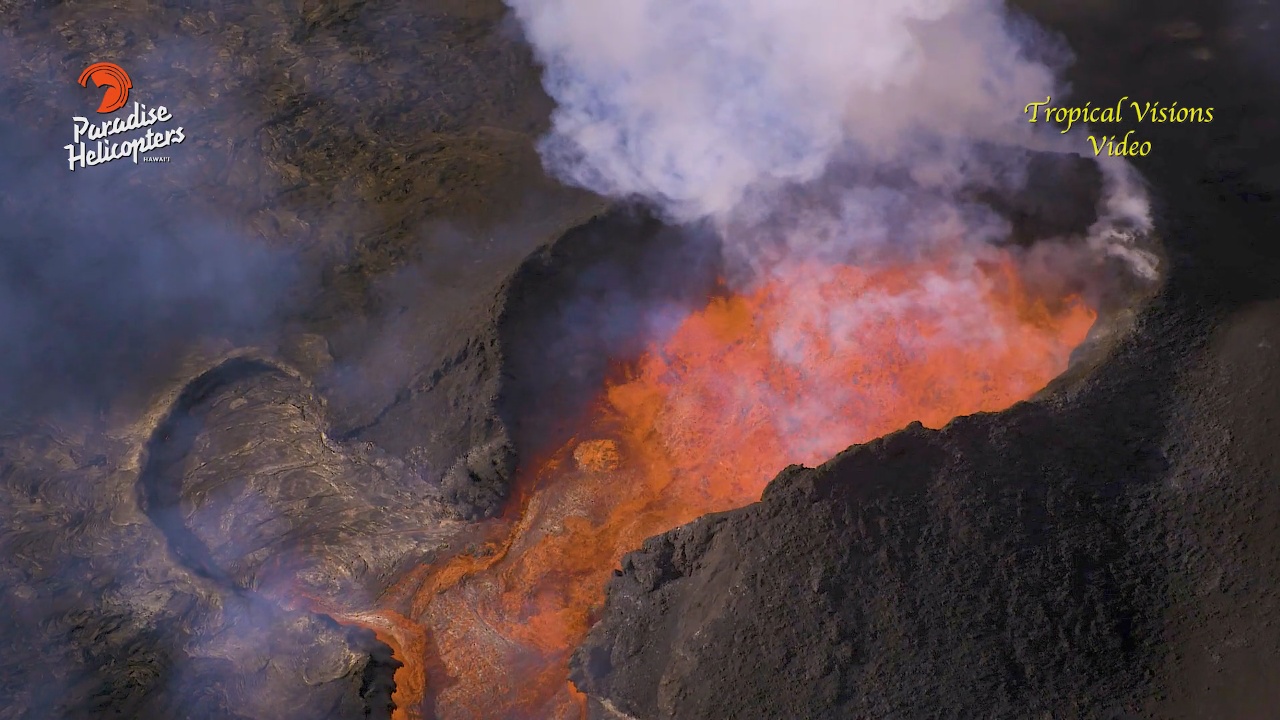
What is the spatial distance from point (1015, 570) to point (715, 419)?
5.56 metres

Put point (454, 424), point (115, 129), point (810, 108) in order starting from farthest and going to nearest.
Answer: point (115, 129)
point (810, 108)
point (454, 424)

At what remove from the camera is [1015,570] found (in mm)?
11688

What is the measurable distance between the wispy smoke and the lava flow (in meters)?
1.42

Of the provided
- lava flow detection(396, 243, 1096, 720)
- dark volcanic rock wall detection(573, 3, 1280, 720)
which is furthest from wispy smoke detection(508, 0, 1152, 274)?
dark volcanic rock wall detection(573, 3, 1280, 720)

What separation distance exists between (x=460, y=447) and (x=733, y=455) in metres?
4.64

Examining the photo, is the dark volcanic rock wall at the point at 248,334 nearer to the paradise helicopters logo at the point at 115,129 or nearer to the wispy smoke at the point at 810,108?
the paradise helicopters logo at the point at 115,129

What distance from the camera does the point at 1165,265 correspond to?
45.5 feet

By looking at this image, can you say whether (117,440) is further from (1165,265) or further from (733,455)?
(1165,265)

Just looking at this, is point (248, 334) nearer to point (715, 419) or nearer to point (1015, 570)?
point (715, 419)

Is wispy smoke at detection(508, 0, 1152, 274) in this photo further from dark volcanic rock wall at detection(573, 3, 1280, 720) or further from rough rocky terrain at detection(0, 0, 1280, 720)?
dark volcanic rock wall at detection(573, 3, 1280, 720)

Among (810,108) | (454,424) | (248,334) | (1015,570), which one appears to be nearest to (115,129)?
(248,334)

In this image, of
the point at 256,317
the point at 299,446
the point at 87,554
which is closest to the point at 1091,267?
the point at 299,446

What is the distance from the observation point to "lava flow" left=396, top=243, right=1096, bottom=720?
1399 centimetres

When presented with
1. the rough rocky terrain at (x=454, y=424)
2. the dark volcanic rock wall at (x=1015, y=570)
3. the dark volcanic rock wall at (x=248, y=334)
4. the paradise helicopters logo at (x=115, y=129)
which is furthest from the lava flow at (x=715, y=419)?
the paradise helicopters logo at (x=115, y=129)
